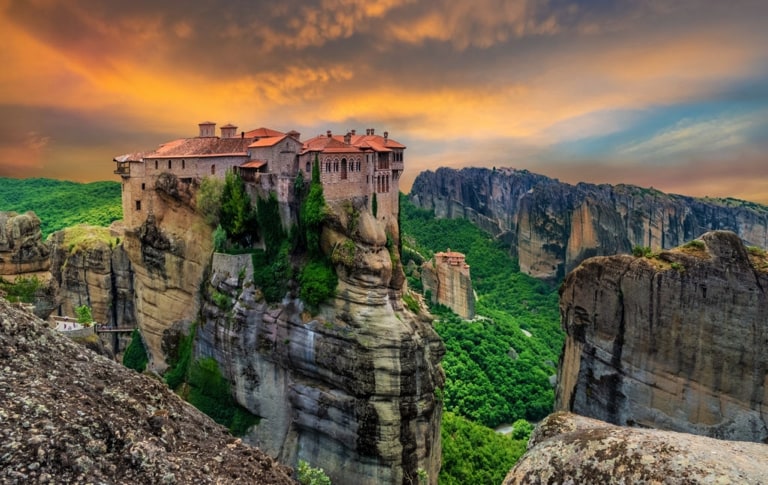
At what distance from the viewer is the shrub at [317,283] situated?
3209cm

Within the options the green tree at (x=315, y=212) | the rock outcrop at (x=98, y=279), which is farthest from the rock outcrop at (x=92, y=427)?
the rock outcrop at (x=98, y=279)

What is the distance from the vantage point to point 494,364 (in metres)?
58.0

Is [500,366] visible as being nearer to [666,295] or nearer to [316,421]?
[316,421]

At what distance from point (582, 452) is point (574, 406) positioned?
11.6 meters

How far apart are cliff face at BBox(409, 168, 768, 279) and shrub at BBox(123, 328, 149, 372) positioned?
59.4m

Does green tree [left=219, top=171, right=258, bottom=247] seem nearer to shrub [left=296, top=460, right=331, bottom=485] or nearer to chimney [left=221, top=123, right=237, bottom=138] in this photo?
chimney [left=221, top=123, right=237, bottom=138]

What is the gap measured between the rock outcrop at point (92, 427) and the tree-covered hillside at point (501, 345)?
4268 centimetres

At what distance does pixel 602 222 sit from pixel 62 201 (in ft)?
259

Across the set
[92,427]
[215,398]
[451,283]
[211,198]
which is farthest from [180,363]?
[451,283]

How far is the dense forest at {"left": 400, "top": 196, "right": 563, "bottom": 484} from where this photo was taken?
40312 millimetres

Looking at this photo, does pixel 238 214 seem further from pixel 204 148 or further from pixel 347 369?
pixel 347 369

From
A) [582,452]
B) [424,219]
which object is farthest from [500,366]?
[424,219]

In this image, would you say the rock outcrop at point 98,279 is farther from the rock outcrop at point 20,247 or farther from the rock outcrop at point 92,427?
the rock outcrop at point 92,427

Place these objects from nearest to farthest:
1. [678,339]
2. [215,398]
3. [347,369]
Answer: [678,339] → [347,369] → [215,398]
